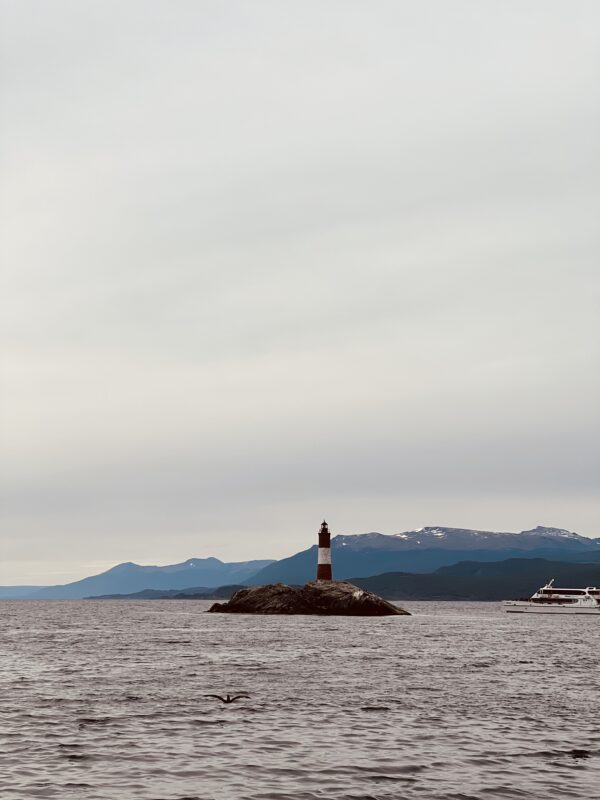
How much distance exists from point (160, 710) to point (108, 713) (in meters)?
2.09

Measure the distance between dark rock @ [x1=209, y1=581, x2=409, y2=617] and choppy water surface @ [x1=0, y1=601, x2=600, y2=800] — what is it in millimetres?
86421

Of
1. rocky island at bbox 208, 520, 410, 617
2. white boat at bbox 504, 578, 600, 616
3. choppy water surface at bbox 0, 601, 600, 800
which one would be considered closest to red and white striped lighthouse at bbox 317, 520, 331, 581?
rocky island at bbox 208, 520, 410, 617

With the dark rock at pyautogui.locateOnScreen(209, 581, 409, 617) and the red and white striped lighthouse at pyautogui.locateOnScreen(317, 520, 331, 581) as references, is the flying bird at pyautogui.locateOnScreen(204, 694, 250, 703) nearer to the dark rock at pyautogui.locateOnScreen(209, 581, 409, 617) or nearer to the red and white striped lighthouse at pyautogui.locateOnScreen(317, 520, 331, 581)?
the red and white striped lighthouse at pyautogui.locateOnScreen(317, 520, 331, 581)

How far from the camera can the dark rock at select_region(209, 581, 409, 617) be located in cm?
15300

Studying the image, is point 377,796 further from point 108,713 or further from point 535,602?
point 535,602

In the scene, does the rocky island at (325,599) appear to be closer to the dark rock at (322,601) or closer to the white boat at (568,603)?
the dark rock at (322,601)

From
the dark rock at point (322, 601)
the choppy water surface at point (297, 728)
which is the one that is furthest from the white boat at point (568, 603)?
the choppy water surface at point (297, 728)

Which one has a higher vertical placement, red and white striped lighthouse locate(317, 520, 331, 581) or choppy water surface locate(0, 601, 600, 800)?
red and white striped lighthouse locate(317, 520, 331, 581)

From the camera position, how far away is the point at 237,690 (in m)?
45.7

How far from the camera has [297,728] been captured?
112 feet

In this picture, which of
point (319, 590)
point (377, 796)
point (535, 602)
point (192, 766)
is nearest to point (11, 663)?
point (192, 766)

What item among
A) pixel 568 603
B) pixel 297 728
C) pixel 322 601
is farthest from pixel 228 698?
pixel 568 603

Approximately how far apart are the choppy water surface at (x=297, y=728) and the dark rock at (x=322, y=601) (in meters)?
86.4

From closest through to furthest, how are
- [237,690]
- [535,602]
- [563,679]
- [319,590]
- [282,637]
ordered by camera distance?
1. [237,690]
2. [563,679]
3. [282,637]
4. [319,590]
5. [535,602]
